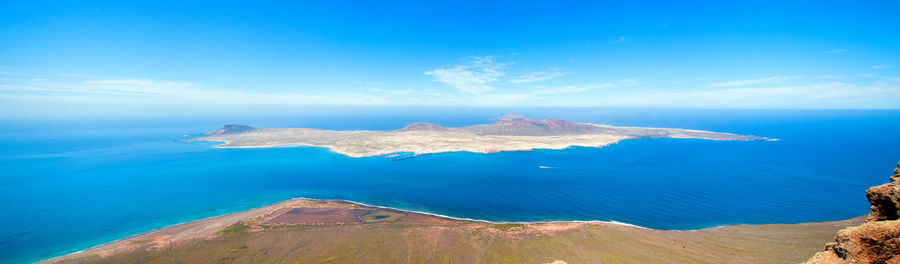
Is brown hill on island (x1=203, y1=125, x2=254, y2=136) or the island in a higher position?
brown hill on island (x1=203, y1=125, x2=254, y2=136)

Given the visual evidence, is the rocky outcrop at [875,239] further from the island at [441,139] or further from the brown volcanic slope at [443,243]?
the island at [441,139]

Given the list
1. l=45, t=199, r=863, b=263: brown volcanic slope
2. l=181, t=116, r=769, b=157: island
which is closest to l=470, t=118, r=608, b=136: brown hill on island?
l=181, t=116, r=769, b=157: island

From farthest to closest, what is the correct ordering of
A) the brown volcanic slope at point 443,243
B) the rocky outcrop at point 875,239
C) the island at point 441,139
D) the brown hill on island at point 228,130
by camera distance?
the brown hill on island at point 228,130
the island at point 441,139
the brown volcanic slope at point 443,243
the rocky outcrop at point 875,239

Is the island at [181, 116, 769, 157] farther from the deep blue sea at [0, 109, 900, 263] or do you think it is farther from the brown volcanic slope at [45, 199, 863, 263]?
the brown volcanic slope at [45, 199, 863, 263]

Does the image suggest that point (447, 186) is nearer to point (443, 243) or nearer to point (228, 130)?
point (443, 243)

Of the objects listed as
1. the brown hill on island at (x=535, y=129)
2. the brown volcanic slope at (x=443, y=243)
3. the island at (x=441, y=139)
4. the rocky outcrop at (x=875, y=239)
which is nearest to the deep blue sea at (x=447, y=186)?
the brown volcanic slope at (x=443, y=243)

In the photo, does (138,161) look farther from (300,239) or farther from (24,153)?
(300,239)
